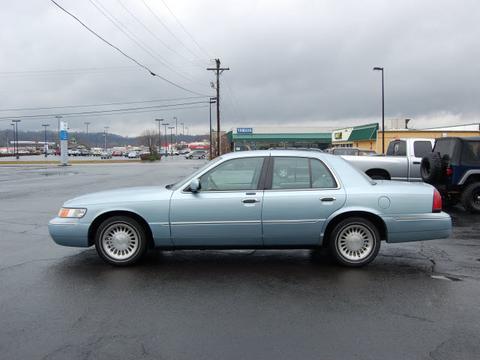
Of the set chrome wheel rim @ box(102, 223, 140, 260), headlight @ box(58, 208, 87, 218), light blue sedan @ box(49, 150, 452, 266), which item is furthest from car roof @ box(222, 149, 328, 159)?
headlight @ box(58, 208, 87, 218)

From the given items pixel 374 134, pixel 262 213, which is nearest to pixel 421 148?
pixel 262 213

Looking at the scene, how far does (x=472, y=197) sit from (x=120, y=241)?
8995 mm

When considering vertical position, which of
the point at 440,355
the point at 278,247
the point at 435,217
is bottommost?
the point at 440,355

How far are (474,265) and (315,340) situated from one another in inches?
139

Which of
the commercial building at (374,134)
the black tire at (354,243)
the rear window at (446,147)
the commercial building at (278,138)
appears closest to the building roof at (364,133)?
A: the commercial building at (374,134)

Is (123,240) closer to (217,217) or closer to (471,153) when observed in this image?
(217,217)

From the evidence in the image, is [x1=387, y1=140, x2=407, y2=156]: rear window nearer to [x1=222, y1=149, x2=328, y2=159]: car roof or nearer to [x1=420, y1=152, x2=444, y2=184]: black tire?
[x1=420, y1=152, x2=444, y2=184]: black tire

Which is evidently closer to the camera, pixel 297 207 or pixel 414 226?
pixel 297 207

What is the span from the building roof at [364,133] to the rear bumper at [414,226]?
47692 mm

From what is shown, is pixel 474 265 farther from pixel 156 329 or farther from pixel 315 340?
pixel 156 329

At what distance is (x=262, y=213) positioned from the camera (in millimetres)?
5887

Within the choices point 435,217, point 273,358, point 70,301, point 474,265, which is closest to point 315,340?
point 273,358

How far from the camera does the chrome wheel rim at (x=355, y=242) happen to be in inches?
238

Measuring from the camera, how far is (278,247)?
19.9ft
